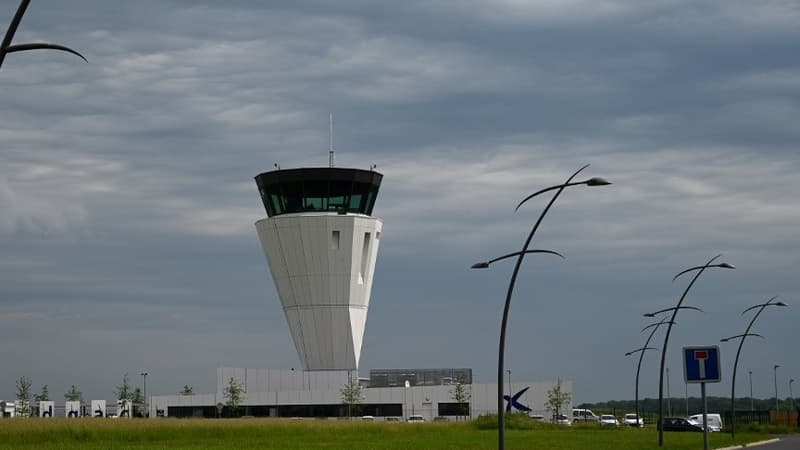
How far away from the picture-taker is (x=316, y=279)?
320 feet

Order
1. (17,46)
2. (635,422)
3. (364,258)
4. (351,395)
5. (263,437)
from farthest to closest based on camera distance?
(635,422)
(351,395)
(364,258)
(263,437)
(17,46)

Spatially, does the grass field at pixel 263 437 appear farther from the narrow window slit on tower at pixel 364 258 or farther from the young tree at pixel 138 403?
the young tree at pixel 138 403

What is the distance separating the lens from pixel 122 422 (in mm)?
64062

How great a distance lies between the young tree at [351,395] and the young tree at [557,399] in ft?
66.5

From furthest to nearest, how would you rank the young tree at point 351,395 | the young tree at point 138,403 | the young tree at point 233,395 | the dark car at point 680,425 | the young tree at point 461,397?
the young tree at point 138,403 → the young tree at point 461,397 → the young tree at point 233,395 → the young tree at point 351,395 → the dark car at point 680,425

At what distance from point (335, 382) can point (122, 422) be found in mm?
39580

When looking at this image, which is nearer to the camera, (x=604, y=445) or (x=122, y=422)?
(x=604, y=445)

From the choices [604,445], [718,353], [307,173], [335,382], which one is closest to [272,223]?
[307,173]

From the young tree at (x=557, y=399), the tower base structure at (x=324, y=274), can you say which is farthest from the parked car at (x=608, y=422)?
the tower base structure at (x=324, y=274)

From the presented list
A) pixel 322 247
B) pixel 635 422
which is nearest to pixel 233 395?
pixel 322 247

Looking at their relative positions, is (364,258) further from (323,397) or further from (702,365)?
(702,365)

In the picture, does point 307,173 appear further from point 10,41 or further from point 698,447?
point 10,41

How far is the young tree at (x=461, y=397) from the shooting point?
107688 millimetres

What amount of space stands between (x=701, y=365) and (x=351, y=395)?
224ft
